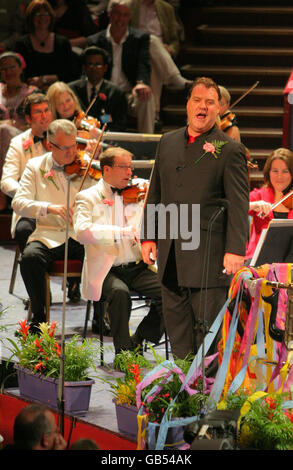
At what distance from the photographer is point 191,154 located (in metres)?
3.67

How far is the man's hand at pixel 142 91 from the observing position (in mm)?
7188

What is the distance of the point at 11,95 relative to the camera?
688 centimetres

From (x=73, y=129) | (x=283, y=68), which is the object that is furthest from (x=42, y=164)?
(x=283, y=68)

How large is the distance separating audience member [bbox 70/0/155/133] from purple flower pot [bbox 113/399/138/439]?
4192 mm

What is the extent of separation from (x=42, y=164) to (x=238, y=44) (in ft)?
13.2

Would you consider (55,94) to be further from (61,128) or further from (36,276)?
(36,276)

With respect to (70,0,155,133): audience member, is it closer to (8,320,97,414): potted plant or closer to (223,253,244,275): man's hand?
(8,320,97,414): potted plant

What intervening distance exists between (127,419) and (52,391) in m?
0.50

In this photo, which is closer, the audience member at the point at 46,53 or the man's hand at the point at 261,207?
the man's hand at the point at 261,207

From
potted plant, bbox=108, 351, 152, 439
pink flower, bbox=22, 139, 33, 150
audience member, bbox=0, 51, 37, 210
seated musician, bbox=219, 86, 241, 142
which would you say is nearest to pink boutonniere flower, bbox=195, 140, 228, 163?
potted plant, bbox=108, 351, 152, 439

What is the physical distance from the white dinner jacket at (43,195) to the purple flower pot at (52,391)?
4.16 feet

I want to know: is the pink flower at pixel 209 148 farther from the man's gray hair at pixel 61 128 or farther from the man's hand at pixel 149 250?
the man's gray hair at pixel 61 128

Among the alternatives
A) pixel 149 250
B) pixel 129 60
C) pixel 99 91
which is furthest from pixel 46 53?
pixel 149 250

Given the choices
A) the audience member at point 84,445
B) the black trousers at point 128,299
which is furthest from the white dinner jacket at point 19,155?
the audience member at point 84,445
